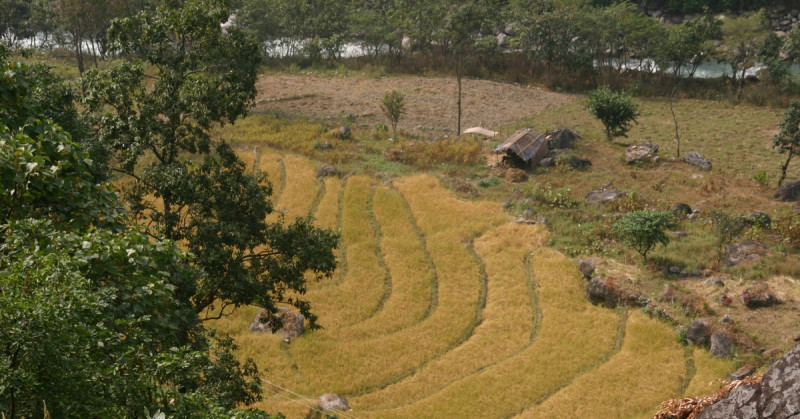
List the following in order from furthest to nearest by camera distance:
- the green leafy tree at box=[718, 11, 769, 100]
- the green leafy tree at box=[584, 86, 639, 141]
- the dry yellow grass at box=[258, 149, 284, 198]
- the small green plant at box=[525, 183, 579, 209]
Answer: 1. the green leafy tree at box=[718, 11, 769, 100]
2. the green leafy tree at box=[584, 86, 639, 141]
3. the dry yellow grass at box=[258, 149, 284, 198]
4. the small green plant at box=[525, 183, 579, 209]

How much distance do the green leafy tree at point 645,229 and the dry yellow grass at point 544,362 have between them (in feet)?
8.91

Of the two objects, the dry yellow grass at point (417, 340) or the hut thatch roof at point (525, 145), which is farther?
the hut thatch roof at point (525, 145)

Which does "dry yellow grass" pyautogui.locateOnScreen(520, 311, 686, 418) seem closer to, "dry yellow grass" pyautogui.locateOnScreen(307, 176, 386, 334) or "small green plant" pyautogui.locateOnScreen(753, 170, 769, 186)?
"dry yellow grass" pyautogui.locateOnScreen(307, 176, 386, 334)

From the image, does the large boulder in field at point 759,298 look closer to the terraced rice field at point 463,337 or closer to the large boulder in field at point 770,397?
the terraced rice field at point 463,337

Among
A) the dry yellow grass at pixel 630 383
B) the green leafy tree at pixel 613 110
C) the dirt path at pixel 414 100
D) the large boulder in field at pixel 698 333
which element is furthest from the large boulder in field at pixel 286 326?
the green leafy tree at pixel 613 110

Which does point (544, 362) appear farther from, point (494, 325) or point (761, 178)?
point (761, 178)

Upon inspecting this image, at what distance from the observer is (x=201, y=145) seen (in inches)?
832

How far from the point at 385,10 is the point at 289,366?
58432 mm

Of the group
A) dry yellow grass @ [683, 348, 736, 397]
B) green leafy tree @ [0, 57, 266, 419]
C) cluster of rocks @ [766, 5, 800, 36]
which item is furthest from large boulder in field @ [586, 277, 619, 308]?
cluster of rocks @ [766, 5, 800, 36]

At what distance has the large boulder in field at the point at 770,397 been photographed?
11.2m

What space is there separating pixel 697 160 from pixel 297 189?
22.1 metres

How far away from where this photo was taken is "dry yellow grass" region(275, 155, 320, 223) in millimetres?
38312

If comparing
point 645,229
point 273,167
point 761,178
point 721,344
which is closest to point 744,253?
point 645,229

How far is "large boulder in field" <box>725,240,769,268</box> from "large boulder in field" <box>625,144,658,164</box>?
1131cm
